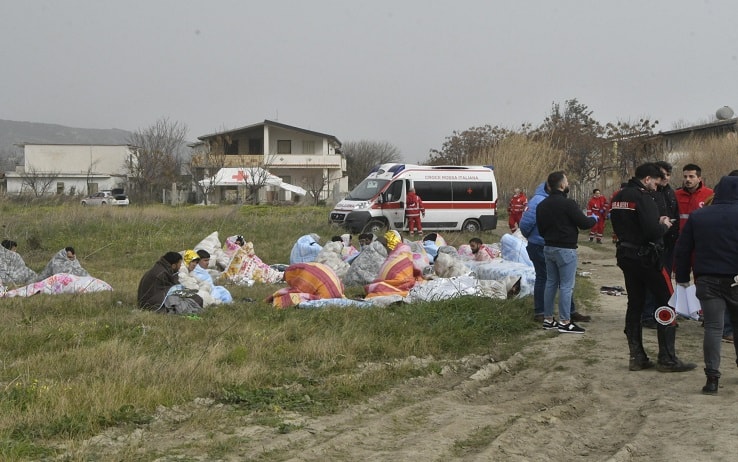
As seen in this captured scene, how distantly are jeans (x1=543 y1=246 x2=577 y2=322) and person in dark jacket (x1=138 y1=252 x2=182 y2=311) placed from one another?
4727mm

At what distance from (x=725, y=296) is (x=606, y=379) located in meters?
1.23

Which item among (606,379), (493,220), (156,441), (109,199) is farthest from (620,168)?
(156,441)

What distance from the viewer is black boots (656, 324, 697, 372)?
6.73 metres

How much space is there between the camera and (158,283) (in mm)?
9812

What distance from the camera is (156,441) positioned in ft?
15.8

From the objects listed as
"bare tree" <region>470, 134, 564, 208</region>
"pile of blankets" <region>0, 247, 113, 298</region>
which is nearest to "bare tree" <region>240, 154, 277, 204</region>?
"bare tree" <region>470, 134, 564, 208</region>

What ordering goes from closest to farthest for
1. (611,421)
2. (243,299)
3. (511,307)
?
(611,421) → (511,307) → (243,299)

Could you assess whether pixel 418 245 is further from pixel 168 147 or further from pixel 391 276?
pixel 168 147

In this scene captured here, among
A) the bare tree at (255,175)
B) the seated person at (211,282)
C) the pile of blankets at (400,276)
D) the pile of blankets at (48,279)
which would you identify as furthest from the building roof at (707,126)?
the pile of blankets at (48,279)

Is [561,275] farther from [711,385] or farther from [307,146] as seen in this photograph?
[307,146]

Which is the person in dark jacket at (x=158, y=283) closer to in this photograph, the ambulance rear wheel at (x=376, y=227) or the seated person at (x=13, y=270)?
the seated person at (x=13, y=270)

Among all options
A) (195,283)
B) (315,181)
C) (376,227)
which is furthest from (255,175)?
(195,283)

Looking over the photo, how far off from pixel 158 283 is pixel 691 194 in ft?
21.8

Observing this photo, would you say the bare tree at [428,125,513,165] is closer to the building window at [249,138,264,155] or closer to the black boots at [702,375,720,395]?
the building window at [249,138,264,155]
